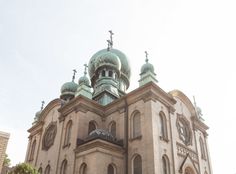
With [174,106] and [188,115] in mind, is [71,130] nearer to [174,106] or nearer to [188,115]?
[174,106]

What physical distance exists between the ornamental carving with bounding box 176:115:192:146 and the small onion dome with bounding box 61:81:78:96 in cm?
1461

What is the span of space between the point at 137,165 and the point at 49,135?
11253mm

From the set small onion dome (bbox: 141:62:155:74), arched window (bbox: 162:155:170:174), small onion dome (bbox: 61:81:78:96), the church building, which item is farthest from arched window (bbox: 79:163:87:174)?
small onion dome (bbox: 61:81:78:96)

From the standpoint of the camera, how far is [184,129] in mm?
24422

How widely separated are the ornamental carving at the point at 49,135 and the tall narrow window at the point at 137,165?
9.56 metres

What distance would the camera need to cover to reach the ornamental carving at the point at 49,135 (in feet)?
85.6

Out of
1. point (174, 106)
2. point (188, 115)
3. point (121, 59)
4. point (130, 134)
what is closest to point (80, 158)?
point (130, 134)

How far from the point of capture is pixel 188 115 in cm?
2570

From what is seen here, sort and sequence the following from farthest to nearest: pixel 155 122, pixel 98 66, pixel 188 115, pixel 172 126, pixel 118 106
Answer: pixel 98 66, pixel 188 115, pixel 118 106, pixel 172 126, pixel 155 122

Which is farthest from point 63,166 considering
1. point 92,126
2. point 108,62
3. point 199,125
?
point 108,62

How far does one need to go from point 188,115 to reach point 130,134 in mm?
7465

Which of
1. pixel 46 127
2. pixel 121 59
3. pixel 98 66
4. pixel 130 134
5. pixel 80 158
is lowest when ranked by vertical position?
pixel 80 158

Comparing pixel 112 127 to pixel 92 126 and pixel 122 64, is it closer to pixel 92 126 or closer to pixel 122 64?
pixel 92 126

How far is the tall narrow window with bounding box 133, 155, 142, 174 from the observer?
63.4ft
